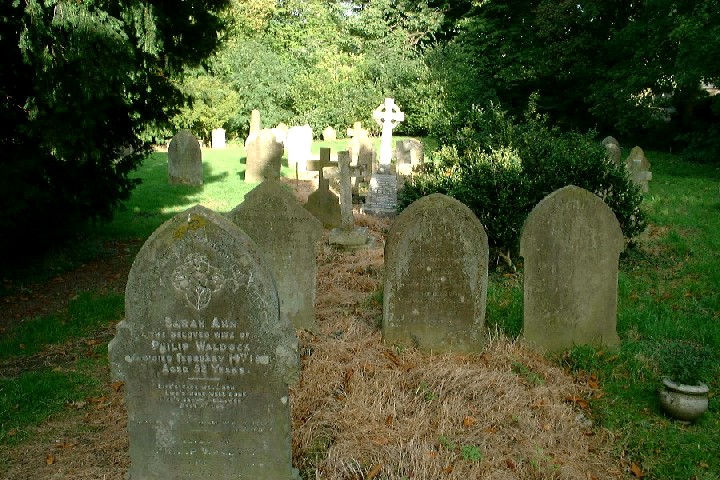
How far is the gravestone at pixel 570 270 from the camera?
6.11 metres

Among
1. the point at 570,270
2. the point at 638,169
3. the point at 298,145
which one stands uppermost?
the point at 298,145

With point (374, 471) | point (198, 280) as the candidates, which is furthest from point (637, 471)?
point (198, 280)

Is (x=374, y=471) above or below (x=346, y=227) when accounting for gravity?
below

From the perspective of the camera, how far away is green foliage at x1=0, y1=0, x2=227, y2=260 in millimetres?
6926

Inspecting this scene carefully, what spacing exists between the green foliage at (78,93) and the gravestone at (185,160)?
685cm

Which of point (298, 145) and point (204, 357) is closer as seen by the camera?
point (204, 357)

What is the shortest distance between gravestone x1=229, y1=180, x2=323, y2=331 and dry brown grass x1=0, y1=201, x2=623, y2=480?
2.61ft

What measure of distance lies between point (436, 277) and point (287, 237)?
178 cm

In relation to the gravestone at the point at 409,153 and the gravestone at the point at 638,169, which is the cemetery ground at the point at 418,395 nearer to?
the gravestone at the point at 638,169

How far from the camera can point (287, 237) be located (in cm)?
681

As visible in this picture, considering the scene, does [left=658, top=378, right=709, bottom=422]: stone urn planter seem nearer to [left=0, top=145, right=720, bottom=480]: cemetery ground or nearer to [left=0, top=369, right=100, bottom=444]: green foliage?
[left=0, top=145, right=720, bottom=480]: cemetery ground

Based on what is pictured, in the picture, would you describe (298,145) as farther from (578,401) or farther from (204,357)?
(204,357)

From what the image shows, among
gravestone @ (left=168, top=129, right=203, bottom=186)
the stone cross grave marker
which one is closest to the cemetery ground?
the stone cross grave marker

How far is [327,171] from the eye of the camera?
14.8m
